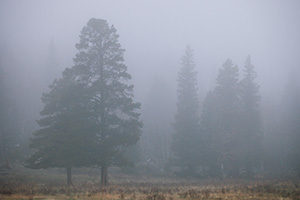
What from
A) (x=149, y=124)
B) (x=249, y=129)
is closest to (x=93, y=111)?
(x=249, y=129)

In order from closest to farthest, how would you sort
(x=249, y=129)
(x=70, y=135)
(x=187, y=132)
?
(x=70, y=135) → (x=249, y=129) → (x=187, y=132)

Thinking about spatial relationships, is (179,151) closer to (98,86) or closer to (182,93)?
(182,93)

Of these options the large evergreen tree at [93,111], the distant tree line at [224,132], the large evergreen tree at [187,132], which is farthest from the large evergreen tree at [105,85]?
the distant tree line at [224,132]

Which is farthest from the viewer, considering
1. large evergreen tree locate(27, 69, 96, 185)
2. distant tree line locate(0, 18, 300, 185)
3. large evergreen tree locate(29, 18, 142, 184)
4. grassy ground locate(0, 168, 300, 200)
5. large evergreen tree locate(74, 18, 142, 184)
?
distant tree line locate(0, 18, 300, 185)

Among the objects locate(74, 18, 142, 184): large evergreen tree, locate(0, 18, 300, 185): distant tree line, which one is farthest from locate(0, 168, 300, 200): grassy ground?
locate(74, 18, 142, 184): large evergreen tree

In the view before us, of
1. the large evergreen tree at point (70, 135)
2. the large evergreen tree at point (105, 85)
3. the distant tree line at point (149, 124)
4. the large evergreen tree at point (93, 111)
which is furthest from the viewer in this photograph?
the distant tree line at point (149, 124)

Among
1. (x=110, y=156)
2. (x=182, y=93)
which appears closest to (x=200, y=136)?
(x=182, y=93)

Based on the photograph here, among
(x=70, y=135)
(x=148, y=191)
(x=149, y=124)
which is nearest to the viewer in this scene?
(x=148, y=191)

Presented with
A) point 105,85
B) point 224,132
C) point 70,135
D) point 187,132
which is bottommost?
point 70,135

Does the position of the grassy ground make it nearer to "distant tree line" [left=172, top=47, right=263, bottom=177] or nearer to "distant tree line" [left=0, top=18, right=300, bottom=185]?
"distant tree line" [left=0, top=18, right=300, bottom=185]

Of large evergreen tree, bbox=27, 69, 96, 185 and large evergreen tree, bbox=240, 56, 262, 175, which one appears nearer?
large evergreen tree, bbox=27, 69, 96, 185

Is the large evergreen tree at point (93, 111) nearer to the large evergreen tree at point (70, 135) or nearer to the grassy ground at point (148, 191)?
the large evergreen tree at point (70, 135)

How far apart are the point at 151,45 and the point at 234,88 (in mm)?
110705

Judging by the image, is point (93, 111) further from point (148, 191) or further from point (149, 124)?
point (149, 124)
